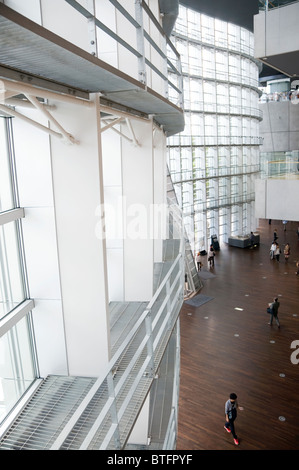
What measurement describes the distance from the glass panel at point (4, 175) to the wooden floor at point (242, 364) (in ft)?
25.2

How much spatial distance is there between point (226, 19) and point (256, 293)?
61.6ft

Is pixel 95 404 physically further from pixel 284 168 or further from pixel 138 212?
pixel 284 168

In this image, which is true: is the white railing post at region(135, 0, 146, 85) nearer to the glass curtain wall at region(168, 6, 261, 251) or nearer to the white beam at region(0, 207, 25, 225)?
the white beam at region(0, 207, 25, 225)

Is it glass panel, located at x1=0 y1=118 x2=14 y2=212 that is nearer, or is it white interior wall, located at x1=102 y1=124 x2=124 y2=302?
glass panel, located at x1=0 y1=118 x2=14 y2=212

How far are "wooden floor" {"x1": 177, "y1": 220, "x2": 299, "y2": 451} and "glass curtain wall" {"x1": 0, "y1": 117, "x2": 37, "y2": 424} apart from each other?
6.13 meters

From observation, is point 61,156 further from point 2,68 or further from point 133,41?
point 133,41

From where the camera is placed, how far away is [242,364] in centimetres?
1252

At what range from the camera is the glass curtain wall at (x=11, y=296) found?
432 cm

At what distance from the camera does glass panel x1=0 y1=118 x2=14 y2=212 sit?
4.27m

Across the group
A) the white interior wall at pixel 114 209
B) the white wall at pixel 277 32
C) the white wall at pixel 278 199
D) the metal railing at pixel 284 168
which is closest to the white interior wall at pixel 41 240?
the white interior wall at pixel 114 209

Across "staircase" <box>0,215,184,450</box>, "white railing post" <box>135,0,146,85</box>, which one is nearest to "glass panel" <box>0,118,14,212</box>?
Answer: "white railing post" <box>135,0,146,85</box>

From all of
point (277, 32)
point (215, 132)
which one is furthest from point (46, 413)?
point (215, 132)

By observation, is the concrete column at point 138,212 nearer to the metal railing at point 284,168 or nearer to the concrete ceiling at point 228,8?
the metal railing at point 284,168

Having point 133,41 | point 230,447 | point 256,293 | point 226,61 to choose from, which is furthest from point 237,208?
point 133,41
